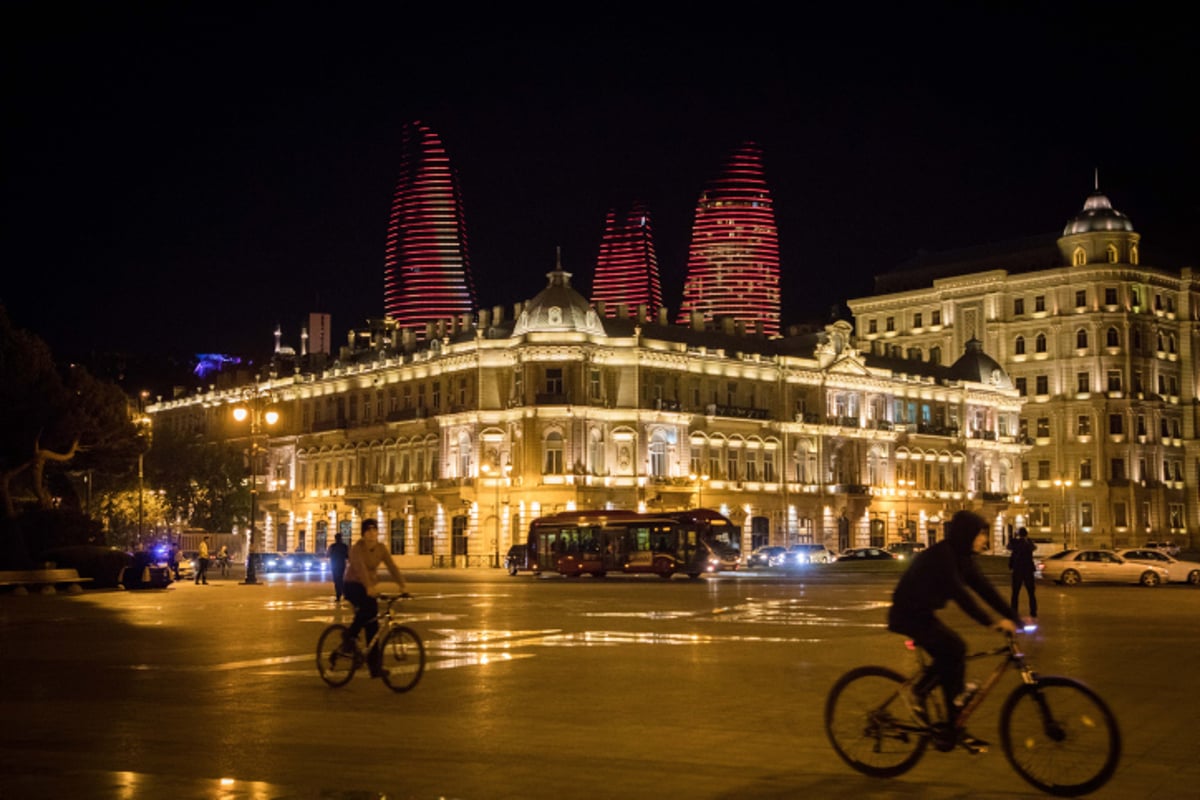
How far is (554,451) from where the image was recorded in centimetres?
8831

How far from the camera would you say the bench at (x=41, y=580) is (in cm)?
4212

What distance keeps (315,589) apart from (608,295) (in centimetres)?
11325

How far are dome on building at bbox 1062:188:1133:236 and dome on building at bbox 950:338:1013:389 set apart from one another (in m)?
12.7

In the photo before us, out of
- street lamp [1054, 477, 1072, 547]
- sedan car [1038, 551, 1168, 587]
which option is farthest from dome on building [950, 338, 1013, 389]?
sedan car [1038, 551, 1168, 587]

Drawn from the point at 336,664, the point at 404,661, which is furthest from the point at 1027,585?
the point at 336,664

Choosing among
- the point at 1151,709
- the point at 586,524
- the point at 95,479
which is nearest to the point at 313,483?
the point at 95,479

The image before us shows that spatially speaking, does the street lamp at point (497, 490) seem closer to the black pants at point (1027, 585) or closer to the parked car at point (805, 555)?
the parked car at point (805, 555)

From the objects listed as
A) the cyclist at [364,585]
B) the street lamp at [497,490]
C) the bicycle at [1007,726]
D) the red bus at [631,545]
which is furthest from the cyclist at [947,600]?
the street lamp at [497,490]

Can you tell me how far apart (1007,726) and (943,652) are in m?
0.70

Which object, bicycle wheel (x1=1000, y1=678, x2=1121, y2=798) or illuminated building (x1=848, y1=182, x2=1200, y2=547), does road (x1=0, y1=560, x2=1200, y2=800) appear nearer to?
bicycle wheel (x1=1000, y1=678, x2=1121, y2=798)

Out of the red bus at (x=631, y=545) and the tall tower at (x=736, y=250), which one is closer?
the red bus at (x=631, y=545)

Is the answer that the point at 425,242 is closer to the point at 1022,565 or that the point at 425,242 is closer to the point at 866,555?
the point at 866,555

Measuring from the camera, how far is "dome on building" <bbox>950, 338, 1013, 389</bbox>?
378 ft

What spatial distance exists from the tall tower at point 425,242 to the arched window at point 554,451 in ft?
203
